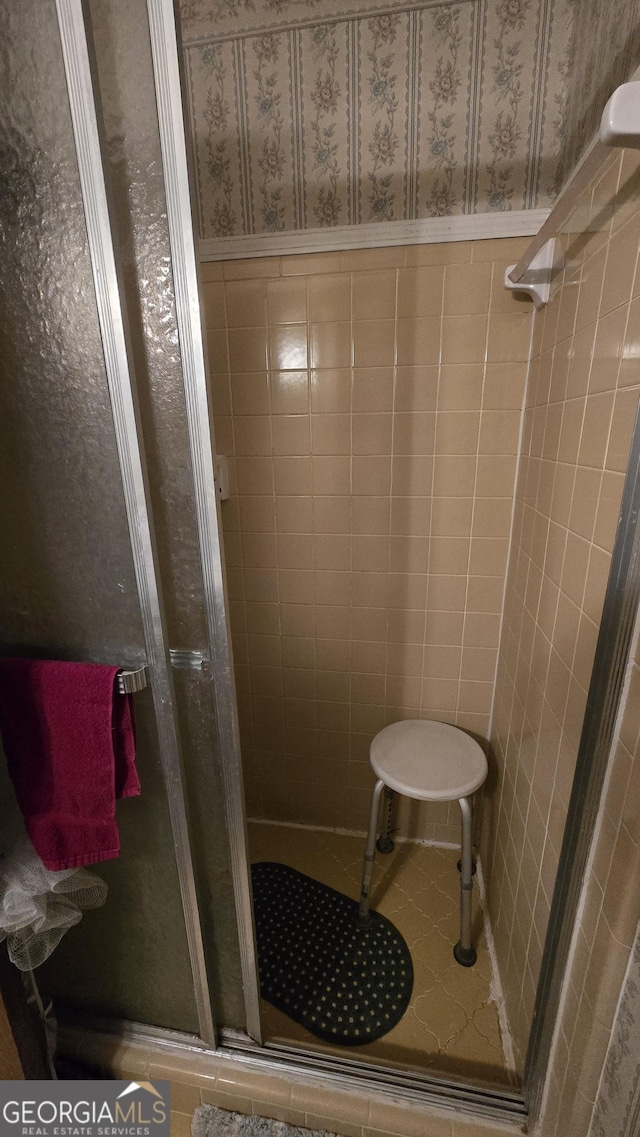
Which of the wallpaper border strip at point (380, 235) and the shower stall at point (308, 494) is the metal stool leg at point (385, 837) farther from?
the wallpaper border strip at point (380, 235)

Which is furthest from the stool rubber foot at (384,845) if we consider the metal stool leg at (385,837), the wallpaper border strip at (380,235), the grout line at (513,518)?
the wallpaper border strip at (380,235)

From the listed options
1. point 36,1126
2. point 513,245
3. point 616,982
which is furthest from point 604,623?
point 36,1126

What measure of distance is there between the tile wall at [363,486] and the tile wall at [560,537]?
0.12 meters

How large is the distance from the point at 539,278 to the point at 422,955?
175 centimetres

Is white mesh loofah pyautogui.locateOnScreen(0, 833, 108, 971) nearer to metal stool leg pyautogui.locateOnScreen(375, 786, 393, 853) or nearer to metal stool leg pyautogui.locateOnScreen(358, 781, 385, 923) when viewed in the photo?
metal stool leg pyautogui.locateOnScreen(358, 781, 385, 923)

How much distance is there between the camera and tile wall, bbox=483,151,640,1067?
65 centimetres

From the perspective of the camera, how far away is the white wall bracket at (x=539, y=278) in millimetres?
980

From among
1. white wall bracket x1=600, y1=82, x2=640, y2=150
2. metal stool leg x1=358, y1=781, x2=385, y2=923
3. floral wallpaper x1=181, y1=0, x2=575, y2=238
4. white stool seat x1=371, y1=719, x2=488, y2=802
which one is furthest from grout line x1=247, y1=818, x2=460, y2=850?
floral wallpaper x1=181, y1=0, x2=575, y2=238

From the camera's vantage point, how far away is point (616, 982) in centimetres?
59

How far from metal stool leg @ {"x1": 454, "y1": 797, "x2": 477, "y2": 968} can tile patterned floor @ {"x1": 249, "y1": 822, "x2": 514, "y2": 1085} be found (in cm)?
3

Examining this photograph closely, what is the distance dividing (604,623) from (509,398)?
0.76m

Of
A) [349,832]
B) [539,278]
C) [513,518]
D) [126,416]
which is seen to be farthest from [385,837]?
[539,278]

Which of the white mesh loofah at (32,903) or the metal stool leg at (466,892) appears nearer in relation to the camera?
the white mesh loofah at (32,903)

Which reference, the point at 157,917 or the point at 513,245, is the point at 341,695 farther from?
the point at 513,245
